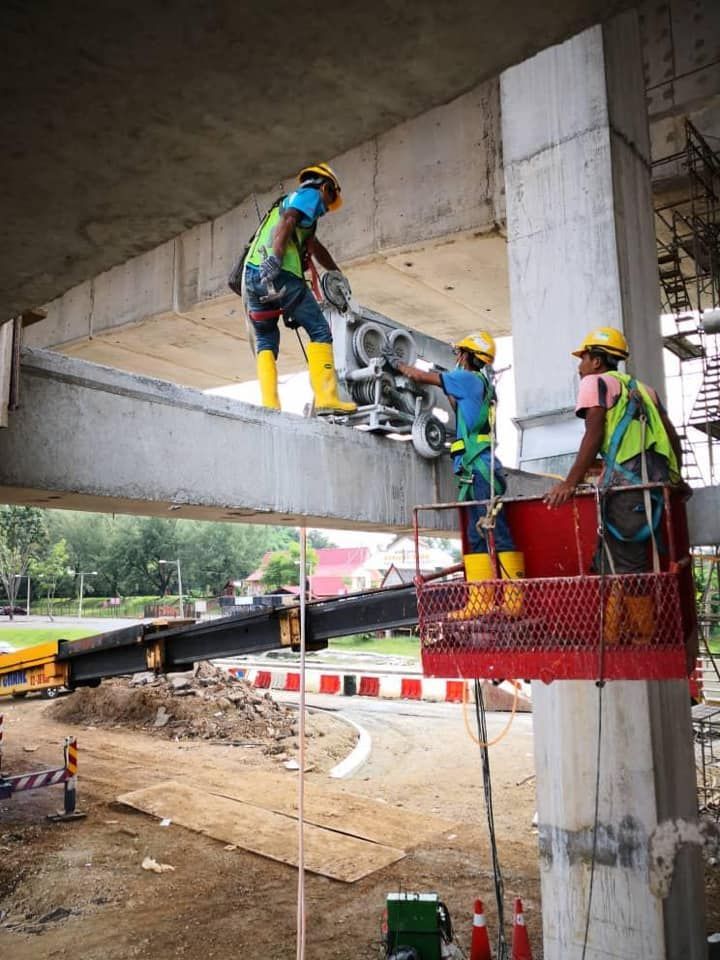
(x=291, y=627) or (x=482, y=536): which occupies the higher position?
(x=482, y=536)

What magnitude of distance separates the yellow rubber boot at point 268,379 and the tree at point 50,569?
64.4 metres

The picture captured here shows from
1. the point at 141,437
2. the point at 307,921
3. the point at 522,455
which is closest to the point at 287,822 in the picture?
the point at 307,921

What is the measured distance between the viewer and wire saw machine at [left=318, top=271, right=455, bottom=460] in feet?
23.4

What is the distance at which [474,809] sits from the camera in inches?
433

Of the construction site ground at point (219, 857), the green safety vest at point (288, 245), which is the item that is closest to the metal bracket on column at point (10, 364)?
the green safety vest at point (288, 245)

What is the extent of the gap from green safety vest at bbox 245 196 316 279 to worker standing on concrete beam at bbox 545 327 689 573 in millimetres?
2998

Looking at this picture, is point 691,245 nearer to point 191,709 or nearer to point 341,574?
point 191,709

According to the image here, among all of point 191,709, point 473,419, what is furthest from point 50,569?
point 473,419

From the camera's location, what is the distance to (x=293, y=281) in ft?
20.4

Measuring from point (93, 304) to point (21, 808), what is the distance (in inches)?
339

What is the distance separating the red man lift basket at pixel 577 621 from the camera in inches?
139

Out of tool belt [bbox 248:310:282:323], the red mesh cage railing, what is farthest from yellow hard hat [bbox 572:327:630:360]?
tool belt [bbox 248:310:282:323]

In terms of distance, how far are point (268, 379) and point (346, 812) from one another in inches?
258

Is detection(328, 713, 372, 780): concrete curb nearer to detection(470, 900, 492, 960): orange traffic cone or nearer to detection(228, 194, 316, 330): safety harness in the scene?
detection(470, 900, 492, 960): orange traffic cone
